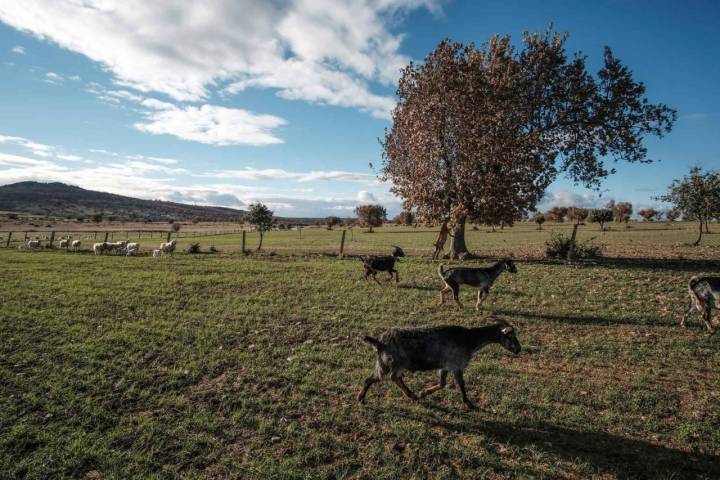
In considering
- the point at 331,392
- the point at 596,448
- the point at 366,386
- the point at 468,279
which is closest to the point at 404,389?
the point at 366,386

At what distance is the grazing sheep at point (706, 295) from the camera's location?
11.8 m

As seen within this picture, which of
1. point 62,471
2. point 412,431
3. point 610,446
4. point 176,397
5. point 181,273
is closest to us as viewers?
point 62,471

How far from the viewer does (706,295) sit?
475 inches

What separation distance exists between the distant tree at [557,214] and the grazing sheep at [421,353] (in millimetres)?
122685

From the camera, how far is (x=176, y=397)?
8.11 metres

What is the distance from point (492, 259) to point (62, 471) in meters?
26.3

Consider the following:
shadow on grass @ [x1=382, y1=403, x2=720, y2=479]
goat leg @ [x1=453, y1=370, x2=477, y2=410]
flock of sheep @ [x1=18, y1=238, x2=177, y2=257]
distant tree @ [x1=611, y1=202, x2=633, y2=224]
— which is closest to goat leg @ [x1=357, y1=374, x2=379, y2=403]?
shadow on grass @ [x1=382, y1=403, x2=720, y2=479]

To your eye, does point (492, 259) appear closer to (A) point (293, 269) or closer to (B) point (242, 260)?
(A) point (293, 269)

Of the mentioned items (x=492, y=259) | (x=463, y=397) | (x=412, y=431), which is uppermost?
(x=492, y=259)

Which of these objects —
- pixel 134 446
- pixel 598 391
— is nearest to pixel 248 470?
pixel 134 446

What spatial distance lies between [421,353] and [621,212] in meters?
132

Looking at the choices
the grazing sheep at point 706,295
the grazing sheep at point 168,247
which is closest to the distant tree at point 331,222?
the grazing sheep at point 168,247

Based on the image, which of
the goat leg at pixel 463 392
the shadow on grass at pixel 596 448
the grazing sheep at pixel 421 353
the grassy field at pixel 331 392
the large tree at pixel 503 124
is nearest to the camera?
the shadow on grass at pixel 596 448

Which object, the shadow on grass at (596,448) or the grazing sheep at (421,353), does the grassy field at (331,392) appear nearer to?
the shadow on grass at (596,448)
